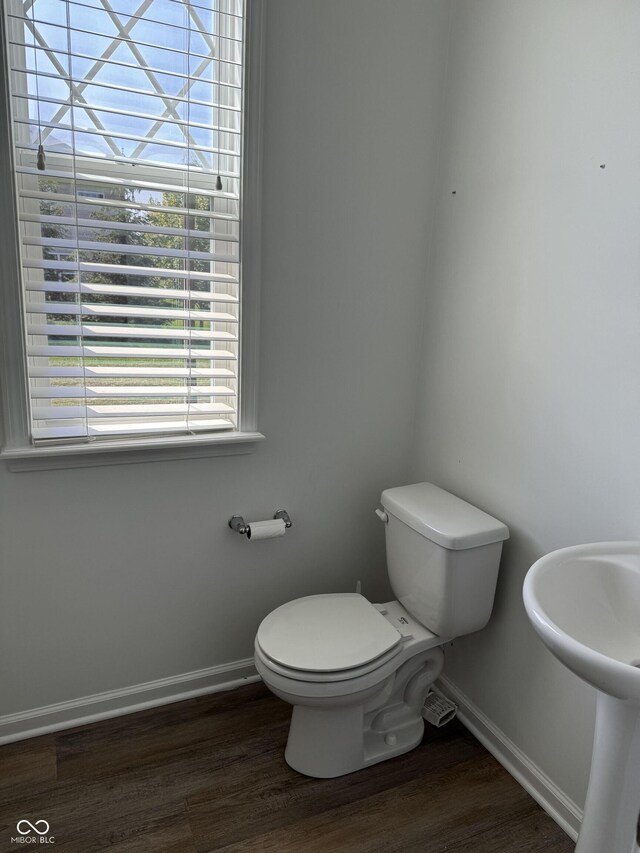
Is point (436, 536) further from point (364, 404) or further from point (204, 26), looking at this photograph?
point (204, 26)

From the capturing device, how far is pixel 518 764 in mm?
1718

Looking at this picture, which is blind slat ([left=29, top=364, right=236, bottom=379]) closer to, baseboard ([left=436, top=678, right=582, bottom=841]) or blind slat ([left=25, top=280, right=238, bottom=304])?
blind slat ([left=25, top=280, right=238, bottom=304])

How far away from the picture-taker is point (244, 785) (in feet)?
5.46

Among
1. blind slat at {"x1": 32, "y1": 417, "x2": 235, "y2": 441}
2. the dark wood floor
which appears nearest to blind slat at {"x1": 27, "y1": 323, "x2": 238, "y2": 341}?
blind slat at {"x1": 32, "y1": 417, "x2": 235, "y2": 441}

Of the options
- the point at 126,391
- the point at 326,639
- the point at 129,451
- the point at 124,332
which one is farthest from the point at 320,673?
the point at 124,332

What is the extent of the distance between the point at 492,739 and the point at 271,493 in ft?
3.43

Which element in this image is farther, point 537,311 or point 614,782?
point 537,311

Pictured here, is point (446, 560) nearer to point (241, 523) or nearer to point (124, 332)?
point (241, 523)

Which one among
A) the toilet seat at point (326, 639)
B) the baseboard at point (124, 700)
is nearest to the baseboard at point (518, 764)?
the toilet seat at point (326, 639)

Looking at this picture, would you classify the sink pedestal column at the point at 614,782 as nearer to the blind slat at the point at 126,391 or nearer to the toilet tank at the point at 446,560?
the toilet tank at the point at 446,560

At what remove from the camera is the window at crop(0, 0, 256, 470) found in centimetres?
149

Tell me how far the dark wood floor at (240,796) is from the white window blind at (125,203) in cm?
96

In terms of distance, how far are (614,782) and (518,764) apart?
0.62 meters

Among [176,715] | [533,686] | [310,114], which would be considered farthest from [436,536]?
[310,114]
